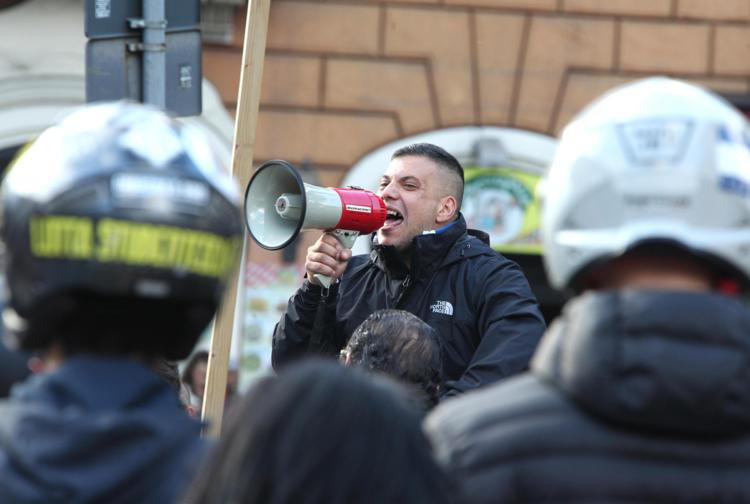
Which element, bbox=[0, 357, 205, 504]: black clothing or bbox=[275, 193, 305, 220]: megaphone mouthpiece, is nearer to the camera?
bbox=[0, 357, 205, 504]: black clothing

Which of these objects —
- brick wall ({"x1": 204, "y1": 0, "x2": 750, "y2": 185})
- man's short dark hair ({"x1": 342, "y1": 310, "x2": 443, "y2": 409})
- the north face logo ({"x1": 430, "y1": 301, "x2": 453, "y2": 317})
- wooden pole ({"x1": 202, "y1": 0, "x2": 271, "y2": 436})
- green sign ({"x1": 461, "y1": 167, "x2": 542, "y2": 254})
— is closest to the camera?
man's short dark hair ({"x1": 342, "y1": 310, "x2": 443, "y2": 409})

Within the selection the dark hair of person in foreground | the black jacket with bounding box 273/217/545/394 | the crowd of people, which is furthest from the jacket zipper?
the dark hair of person in foreground

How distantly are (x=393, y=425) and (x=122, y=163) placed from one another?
493 millimetres

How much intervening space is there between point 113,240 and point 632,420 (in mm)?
662

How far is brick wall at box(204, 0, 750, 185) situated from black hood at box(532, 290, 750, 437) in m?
7.47

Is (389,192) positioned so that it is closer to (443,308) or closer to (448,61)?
(443,308)

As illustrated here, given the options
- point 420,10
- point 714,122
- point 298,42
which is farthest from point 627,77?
point 714,122

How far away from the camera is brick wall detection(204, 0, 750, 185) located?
364 inches

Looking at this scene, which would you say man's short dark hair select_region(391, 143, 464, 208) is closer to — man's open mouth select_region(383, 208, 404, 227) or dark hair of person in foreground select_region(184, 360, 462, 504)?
man's open mouth select_region(383, 208, 404, 227)

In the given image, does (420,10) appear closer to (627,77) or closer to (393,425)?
(627,77)

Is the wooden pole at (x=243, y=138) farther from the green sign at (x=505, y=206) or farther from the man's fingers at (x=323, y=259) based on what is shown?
the green sign at (x=505, y=206)

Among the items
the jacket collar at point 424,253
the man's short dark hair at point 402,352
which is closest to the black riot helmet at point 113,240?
the man's short dark hair at point 402,352

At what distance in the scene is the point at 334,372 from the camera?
1.63m

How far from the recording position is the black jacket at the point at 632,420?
5.51 ft
